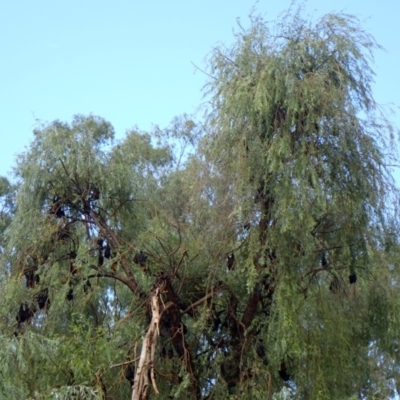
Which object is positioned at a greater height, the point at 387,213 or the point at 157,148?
the point at 157,148

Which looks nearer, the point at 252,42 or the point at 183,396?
the point at 183,396

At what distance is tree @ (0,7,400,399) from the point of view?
9.22 meters

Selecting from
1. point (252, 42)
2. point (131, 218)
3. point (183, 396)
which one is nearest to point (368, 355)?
point (183, 396)

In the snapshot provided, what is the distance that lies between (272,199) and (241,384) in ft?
6.45

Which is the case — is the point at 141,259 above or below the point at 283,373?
above

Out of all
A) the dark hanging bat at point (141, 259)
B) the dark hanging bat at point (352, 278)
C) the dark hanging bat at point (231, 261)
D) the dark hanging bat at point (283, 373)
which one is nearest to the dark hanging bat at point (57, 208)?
the dark hanging bat at point (141, 259)

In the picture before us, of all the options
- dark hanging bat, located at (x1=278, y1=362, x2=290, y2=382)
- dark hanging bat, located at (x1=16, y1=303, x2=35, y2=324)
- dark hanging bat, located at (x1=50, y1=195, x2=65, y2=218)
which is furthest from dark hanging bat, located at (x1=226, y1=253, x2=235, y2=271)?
dark hanging bat, located at (x1=16, y1=303, x2=35, y2=324)

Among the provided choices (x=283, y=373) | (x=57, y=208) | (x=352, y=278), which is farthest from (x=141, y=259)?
(x=352, y=278)

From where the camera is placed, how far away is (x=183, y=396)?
9.36 meters

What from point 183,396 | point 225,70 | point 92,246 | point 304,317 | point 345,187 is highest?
point 225,70

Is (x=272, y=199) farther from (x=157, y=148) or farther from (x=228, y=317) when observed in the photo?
(x=157, y=148)

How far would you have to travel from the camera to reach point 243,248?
955 cm

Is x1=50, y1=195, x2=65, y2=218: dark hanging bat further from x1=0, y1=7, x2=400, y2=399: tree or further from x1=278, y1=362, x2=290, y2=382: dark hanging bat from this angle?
x1=278, y1=362, x2=290, y2=382: dark hanging bat

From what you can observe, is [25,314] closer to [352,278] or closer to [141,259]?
[141,259]
